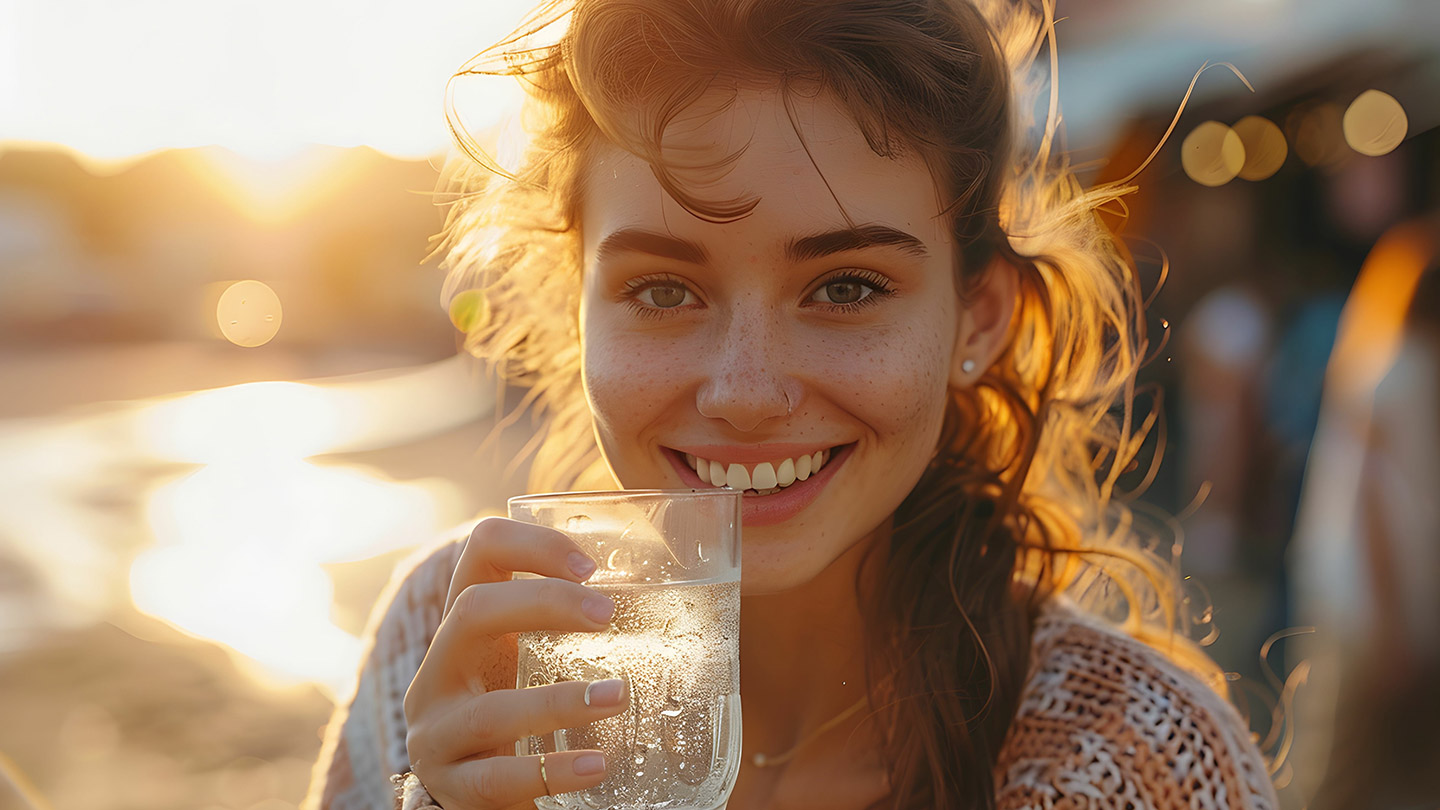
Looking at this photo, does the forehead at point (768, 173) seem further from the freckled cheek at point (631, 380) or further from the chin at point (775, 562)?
the chin at point (775, 562)

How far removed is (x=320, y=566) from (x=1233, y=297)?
643cm

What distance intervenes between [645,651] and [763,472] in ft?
1.78

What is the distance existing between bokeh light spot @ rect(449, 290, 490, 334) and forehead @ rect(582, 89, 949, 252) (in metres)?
1.17

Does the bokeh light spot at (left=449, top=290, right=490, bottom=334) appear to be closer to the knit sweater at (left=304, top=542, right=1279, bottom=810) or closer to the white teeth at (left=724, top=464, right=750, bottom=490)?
the white teeth at (left=724, top=464, right=750, bottom=490)

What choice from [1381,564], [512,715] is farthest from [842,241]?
[1381,564]

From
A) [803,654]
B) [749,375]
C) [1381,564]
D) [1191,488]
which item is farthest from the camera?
[1191,488]

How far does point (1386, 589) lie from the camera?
3.48 metres

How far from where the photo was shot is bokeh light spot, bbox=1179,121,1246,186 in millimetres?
7500

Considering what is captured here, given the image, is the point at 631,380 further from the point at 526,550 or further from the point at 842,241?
the point at 526,550

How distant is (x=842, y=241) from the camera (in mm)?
1758

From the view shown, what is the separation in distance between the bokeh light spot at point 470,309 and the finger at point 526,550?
1.59m

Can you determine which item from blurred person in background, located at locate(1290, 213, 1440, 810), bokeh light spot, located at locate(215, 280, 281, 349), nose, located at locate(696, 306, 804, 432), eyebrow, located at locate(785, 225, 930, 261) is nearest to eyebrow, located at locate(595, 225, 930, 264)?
eyebrow, located at locate(785, 225, 930, 261)

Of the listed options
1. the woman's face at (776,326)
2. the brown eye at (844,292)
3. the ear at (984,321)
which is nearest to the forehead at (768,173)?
the woman's face at (776,326)

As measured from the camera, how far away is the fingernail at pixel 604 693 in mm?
1261
